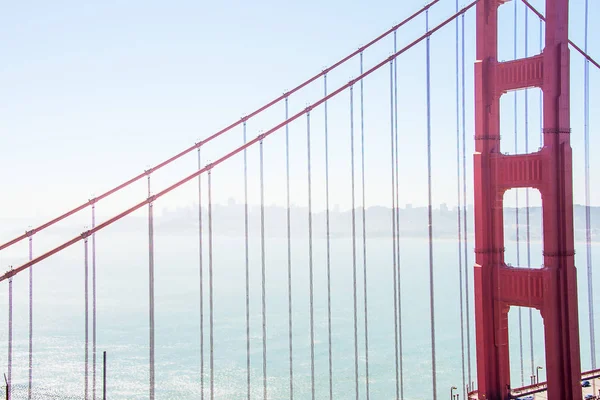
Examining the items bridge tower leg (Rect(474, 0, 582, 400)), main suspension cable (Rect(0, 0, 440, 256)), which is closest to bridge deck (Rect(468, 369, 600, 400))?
bridge tower leg (Rect(474, 0, 582, 400))

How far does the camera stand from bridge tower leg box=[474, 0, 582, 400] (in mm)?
8320

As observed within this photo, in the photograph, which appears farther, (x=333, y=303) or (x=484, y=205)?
(x=333, y=303)

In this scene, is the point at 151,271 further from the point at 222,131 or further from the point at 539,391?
the point at 539,391

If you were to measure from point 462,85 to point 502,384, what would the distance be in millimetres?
4674

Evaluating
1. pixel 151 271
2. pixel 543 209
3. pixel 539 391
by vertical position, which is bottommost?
pixel 539 391

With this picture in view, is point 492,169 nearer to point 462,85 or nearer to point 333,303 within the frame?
point 462,85

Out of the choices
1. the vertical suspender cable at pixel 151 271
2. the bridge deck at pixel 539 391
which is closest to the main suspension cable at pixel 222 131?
the vertical suspender cable at pixel 151 271

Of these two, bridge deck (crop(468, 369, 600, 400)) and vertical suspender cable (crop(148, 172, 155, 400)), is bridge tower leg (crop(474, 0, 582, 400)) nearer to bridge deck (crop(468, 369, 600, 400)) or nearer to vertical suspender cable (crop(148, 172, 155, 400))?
bridge deck (crop(468, 369, 600, 400))

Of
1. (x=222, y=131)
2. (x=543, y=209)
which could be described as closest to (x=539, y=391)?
(x=543, y=209)

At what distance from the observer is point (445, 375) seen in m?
37.0

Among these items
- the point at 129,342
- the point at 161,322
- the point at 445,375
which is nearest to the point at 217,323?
the point at 161,322

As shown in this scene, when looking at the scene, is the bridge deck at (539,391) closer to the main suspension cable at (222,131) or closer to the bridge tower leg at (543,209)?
the bridge tower leg at (543,209)

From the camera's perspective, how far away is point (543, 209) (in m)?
8.45

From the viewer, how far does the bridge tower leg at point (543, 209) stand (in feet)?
27.3
